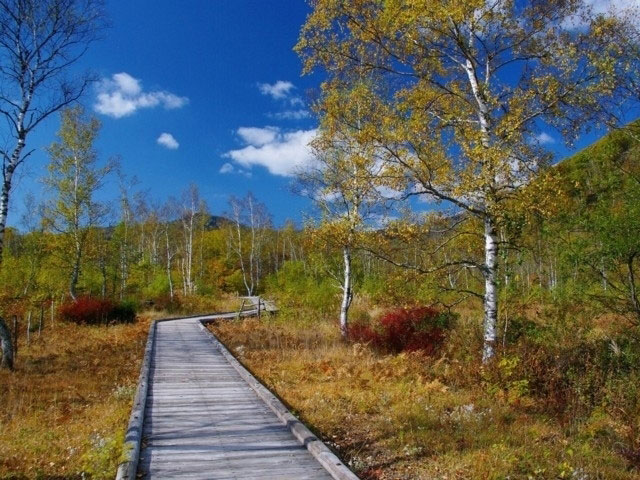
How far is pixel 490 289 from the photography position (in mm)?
9117

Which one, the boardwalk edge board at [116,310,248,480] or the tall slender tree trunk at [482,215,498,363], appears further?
the tall slender tree trunk at [482,215,498,363]

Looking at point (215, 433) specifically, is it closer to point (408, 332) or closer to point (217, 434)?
point (217, 434)

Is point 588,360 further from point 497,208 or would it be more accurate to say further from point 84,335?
point 84,335

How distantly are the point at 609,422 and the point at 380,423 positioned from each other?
11.4ft

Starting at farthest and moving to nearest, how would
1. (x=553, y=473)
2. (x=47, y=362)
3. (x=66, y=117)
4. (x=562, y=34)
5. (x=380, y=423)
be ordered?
(x=66, y=117), (x=47, y=362), (x=562, y=34), (x=380, y=423), (x=553, y=473)

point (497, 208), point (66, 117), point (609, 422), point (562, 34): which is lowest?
point (609, 422)

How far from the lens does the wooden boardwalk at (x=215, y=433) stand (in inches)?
205

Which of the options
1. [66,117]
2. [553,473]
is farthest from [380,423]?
[66,117]

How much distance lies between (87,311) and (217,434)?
60.7ft

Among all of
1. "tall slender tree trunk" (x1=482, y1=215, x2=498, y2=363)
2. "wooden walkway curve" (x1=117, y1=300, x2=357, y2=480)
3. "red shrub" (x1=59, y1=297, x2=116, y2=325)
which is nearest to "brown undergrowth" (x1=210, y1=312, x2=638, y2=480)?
"tall slender tree trunk" (x1=482, y1=215, x2=498, y2=363)

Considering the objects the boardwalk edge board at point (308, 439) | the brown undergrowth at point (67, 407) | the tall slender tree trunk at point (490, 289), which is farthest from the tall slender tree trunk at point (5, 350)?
the tall slender tree trunk at point (490, 289)

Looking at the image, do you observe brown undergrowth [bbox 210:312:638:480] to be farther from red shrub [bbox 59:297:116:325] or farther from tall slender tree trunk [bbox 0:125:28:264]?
red shrub [bbox 59:297:116:325]

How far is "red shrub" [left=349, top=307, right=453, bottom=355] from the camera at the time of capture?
13992mm

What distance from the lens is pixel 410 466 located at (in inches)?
220
